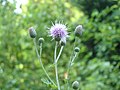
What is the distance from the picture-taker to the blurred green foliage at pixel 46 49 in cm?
342

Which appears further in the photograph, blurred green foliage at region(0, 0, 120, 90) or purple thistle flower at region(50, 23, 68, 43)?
blurred green foliage at region(0, 0, 120, 90)

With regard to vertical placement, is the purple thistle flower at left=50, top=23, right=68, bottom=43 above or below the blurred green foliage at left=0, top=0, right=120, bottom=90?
below

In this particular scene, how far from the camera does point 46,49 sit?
13.0ft

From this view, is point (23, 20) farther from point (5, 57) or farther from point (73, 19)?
point (73, 19)

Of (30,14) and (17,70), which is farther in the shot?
(30,14)

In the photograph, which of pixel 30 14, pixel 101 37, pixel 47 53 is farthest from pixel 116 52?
pixel 30 14

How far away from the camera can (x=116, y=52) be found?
397 cm

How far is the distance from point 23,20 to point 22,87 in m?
0.64

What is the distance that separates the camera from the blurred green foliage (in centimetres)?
342

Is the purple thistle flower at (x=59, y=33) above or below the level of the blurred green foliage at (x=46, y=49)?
below

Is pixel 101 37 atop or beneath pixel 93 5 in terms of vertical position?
beneath

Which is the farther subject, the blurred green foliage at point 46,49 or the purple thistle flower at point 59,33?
the blurred green foliage at point 46,49

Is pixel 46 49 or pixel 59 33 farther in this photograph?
pixel 46 49

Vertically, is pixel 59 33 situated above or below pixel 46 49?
below
